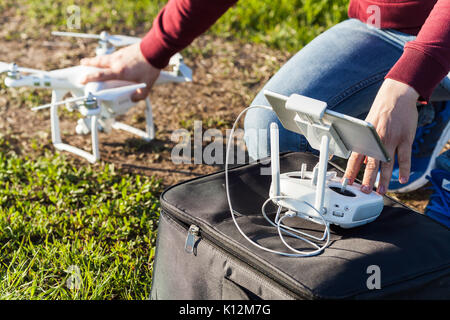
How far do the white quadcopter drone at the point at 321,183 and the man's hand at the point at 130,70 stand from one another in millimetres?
1071

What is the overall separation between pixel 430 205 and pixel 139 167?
1.42 meters

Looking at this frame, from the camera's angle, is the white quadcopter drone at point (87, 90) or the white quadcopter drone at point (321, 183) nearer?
the white quadcopter drone at point (321, 183)

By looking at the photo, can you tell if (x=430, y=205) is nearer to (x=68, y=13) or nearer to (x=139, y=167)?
(x=139, y=167)

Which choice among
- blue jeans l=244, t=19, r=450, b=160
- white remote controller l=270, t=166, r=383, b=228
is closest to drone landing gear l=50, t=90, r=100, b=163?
blue jeans l=244, t=19, r=450, b=160

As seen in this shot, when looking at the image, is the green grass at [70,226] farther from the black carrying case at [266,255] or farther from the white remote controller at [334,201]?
the white remote controller at [334,201]

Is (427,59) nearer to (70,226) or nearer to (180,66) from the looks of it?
(180,66)

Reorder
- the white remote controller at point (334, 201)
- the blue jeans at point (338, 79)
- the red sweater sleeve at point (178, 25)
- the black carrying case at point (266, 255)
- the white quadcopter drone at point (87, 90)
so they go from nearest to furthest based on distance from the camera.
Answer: the black carrying case at point (266, 255) < the white remote controller at point (334, 201) < the blue jeans at point (338, 79) < the red sweater sleeve at point (178, 25) < the white quadcopter drone at point (87, 90)

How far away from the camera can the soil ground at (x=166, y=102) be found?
110 inches

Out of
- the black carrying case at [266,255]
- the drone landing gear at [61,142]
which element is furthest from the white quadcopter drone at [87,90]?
the black carrying case at [266,255]

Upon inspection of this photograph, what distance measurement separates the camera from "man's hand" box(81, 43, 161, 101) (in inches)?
96.1

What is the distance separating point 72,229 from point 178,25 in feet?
3.21

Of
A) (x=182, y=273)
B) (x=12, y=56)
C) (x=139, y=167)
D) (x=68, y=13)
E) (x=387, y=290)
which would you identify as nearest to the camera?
(x=387, y=290)

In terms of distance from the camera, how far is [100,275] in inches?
76.5
